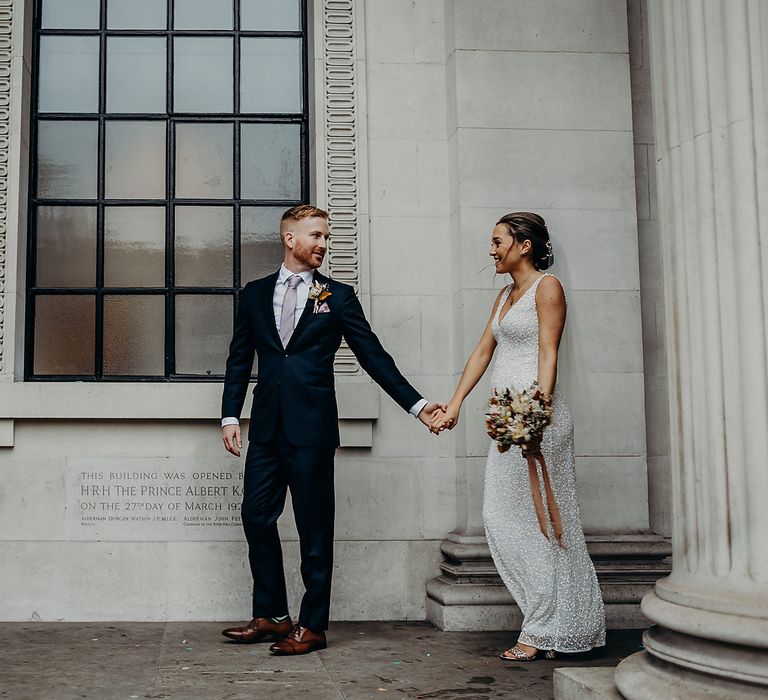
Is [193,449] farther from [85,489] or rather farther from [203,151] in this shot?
[203,151]

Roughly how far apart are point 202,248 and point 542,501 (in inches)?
135

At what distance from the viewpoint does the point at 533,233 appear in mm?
6047

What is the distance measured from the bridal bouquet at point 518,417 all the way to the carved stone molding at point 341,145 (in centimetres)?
209

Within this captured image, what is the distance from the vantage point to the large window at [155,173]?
307 inches

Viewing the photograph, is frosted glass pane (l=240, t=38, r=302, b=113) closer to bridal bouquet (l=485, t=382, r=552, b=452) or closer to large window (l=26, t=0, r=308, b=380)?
large window (l=26, t=0, r=308, b=380)

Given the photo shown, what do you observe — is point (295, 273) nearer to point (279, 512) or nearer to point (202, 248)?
point (279, 512)

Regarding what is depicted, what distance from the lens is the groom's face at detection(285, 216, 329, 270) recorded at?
6.38 meters

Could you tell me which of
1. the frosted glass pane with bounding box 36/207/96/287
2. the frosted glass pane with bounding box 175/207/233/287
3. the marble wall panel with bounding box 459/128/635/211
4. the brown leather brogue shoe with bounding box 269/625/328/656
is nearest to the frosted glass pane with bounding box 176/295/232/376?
the frosted glass pane with bounding box 175/207/233/287

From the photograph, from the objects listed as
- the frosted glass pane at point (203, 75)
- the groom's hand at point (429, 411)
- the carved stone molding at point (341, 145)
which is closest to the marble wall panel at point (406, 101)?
the carved stone molding at point (341, 145)

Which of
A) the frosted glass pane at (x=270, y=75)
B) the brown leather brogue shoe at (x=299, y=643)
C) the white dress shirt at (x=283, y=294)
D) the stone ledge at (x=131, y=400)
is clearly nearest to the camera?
the brown leather brogue shoe at (x=299, y=643)

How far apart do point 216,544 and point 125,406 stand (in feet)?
3.76

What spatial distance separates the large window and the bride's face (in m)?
2.43

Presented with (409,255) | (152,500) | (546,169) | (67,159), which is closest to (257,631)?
(152,500)

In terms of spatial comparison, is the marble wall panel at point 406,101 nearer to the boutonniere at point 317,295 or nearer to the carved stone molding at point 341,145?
the carved stone molding at point 341,145
